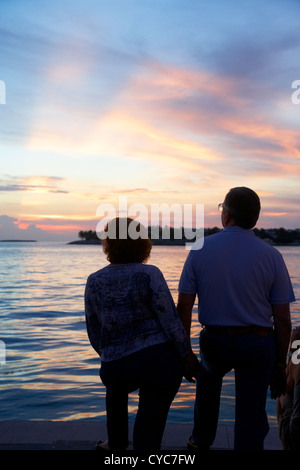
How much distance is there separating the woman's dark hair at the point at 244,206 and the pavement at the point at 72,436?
1.73 m

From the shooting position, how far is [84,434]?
4.28 m

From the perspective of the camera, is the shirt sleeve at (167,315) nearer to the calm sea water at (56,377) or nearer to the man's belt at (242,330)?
the man's belt at (242,330)

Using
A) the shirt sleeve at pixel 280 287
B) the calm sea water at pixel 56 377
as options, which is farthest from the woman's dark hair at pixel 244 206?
the calm sea water at pixel 56 377

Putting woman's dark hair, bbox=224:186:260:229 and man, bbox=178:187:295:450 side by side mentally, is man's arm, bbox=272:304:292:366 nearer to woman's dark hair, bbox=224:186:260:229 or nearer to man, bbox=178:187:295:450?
man, bbox=178:187:295:450

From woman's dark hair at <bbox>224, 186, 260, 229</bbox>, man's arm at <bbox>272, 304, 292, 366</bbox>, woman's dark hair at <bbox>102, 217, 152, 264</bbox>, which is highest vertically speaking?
woman's dark hair at <bbox>224, 186, 260, 229</bbox>

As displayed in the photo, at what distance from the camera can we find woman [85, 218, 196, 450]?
3199 mm

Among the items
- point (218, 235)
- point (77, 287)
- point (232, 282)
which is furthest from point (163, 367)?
point (77, 287)

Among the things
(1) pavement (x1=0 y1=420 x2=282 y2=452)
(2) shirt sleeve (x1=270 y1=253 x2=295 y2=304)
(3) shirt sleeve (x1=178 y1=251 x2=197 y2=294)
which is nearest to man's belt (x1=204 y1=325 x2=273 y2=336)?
(2) shirt sleeve (x1=270 y1=253 x2=295 y2=304)

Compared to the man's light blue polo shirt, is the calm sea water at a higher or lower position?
lower

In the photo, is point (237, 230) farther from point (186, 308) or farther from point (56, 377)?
point (56, 377)

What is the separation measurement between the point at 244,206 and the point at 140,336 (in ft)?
3.58

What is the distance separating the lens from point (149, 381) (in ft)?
10.5

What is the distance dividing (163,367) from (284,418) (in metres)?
0.75
